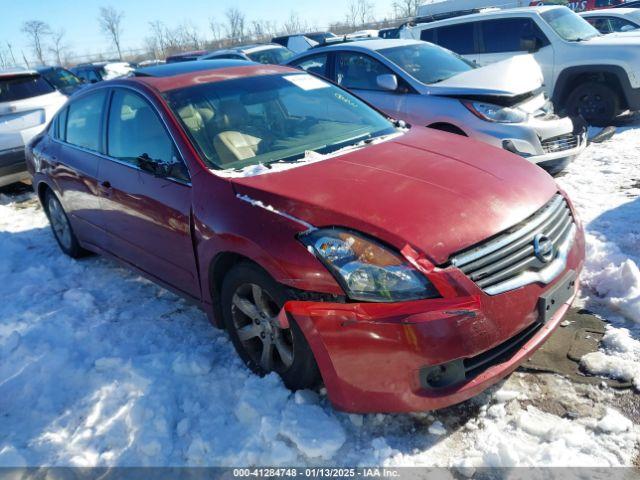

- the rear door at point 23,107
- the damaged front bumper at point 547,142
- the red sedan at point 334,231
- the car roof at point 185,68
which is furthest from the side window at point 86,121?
the damaged front bumper at point 547,142

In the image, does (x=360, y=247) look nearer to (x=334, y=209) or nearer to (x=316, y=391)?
(x=334, y=209)

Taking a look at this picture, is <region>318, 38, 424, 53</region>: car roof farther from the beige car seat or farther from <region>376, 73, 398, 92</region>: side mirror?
the beige car seat

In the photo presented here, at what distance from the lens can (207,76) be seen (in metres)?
3.77

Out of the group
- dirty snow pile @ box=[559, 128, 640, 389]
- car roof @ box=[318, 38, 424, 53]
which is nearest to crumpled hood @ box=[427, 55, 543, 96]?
car roof @ box=[318, 38, 424, 53]

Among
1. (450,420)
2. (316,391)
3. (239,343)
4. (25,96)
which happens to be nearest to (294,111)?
(239,343)

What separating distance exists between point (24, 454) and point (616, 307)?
3.45 meters

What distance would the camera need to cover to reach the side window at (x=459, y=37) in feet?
29.3

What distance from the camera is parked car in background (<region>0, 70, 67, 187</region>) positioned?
7238mm

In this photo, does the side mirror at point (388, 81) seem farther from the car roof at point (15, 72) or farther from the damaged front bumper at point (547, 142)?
the car roof at point (15, 72)

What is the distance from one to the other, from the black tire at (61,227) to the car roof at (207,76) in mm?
1750

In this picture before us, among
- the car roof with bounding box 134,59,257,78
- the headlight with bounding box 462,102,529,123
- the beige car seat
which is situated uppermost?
the car roof with bounding box 134,59,257,78

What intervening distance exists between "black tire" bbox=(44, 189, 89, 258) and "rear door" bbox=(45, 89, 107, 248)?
209 mm

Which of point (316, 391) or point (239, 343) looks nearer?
point (316, 391)

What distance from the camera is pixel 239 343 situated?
304cm
